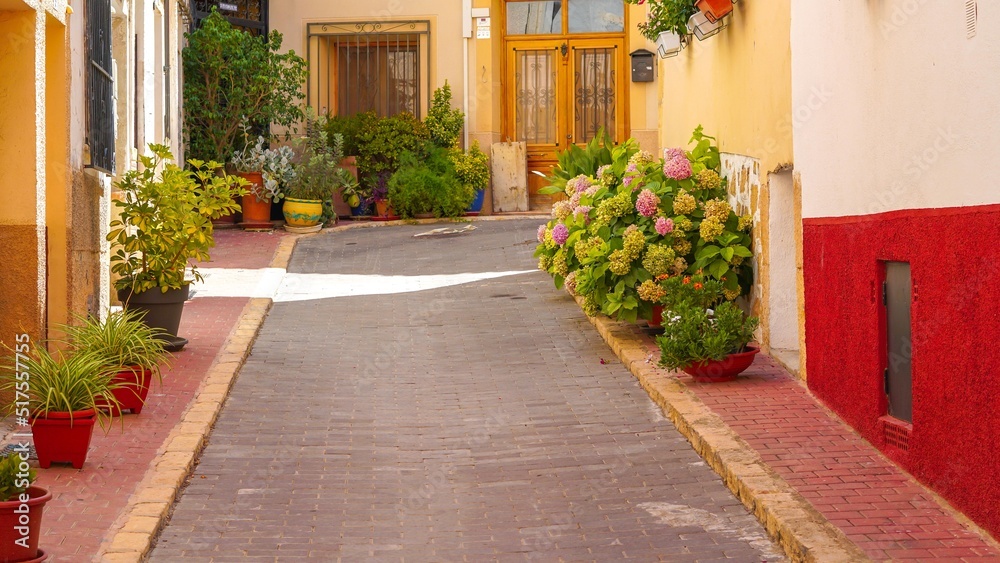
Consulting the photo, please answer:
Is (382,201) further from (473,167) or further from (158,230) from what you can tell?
(158,230)

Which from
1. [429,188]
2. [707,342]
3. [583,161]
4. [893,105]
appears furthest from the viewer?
[429,188]

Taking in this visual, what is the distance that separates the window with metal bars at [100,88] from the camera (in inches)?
364

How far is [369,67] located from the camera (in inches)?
832

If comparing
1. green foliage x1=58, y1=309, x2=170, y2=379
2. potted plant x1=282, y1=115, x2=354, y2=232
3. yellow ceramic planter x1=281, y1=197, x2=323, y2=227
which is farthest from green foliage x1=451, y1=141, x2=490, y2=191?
green foliage x1=58, y1=309, x2=170, y2=379

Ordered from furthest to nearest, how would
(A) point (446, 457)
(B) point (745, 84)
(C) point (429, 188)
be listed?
1. (C) point (429, 188)
2. (B) point (745, 84)
3. (A) point (446, 457)

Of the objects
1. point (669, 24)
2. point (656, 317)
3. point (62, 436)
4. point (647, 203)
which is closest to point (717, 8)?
point (669, 24)

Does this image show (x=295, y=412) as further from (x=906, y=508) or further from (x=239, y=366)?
(x=906, y=508)

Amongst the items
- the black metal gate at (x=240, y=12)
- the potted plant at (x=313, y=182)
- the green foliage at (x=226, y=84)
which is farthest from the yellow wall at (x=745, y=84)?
the black metal gate at (x=240, y=12)

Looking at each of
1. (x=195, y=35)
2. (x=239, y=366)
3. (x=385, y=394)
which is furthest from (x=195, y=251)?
(x=195, y=35)

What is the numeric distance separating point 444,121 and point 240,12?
370cm

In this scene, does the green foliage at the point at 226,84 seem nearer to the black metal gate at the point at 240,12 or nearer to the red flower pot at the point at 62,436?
the black metal gate at the point at 240,12

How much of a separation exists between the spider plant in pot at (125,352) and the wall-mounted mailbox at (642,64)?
1314 cm

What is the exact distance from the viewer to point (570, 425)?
795 centimetres

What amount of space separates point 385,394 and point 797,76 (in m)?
3.60
